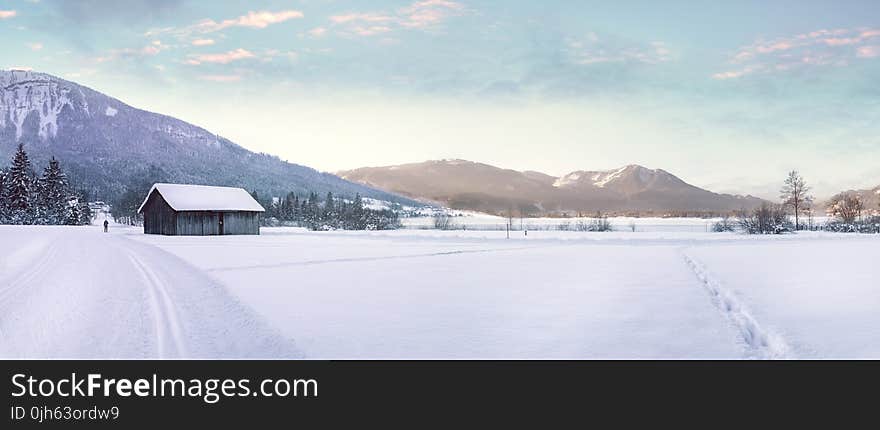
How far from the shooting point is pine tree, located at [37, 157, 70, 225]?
69.6 meters

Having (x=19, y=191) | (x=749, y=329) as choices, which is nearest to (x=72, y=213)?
(x=19, y=191)

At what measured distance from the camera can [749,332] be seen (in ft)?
24.4

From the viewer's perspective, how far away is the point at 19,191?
6631 cm

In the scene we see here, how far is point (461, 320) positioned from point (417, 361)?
2634 millimetres

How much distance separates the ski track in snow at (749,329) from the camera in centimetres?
629

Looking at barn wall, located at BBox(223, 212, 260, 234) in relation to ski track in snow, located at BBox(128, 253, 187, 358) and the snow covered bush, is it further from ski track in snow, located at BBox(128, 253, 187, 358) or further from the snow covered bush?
the snow covered bush

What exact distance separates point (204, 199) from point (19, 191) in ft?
101

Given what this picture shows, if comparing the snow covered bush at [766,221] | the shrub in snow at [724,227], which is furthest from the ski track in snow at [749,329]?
the shrub in snow at [724,227]

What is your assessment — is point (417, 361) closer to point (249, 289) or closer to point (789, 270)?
point (249, 289)

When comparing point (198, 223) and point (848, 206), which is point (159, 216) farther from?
point (848, 206)

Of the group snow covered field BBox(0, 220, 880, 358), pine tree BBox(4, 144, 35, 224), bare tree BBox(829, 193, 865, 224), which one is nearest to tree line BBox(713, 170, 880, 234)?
bare tree BBox(829, 193, 865, 224)

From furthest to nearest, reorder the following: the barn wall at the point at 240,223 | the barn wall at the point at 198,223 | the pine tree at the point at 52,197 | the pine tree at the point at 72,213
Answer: the pine tree at the point at 72,213 < the pine tree at the point at 52,197 < the barn wall at the point at 240,223 < the barn wall at the point at 198,223

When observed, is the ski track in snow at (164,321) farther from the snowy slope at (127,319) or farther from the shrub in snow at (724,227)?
the shrub in snow at (724,227)
